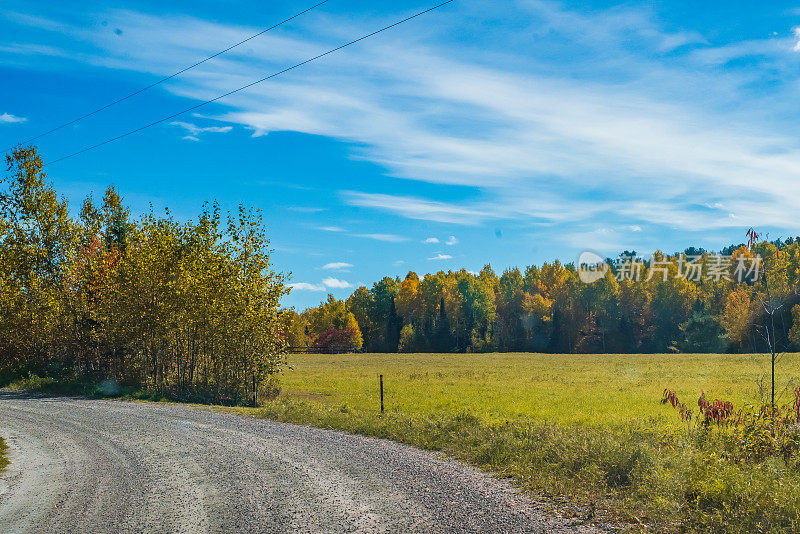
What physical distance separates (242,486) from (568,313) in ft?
329

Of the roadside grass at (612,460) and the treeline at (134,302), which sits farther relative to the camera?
the treeline at (134,302)

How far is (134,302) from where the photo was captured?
26.6m

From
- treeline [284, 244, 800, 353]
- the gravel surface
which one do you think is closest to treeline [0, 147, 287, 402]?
the gravel surface

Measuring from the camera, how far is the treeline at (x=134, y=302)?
24.6 meters

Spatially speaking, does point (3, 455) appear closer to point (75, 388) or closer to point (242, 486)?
point (242, 486)

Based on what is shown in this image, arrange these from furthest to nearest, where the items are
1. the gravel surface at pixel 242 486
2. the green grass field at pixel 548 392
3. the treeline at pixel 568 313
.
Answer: the treeline at pixel 568 313, the green grass field at pixel 548 392, the gravel surface at pixel 242 486

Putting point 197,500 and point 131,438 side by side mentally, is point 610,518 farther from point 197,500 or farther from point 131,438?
point 131,438

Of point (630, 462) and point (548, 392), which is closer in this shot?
point (630, 462)

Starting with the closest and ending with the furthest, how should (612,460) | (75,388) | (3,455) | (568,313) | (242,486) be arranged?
(242,486) < (612,460) < (3,455) < (75,388) < (568,313)

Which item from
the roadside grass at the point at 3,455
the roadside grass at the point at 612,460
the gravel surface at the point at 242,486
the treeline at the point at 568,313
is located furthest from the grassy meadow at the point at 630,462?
the treeline at the point at 568,313

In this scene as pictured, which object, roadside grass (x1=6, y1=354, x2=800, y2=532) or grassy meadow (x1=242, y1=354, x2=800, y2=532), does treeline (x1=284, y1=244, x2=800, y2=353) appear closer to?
roadside grass (x1=6, y1=354, x2=800, y2=532)

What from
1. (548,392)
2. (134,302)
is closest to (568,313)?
(548,392)

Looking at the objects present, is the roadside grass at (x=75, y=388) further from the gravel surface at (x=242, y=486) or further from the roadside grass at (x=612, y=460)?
the gravel surface at (x=242, y=486)

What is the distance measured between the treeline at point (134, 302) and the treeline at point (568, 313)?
5308 cm
